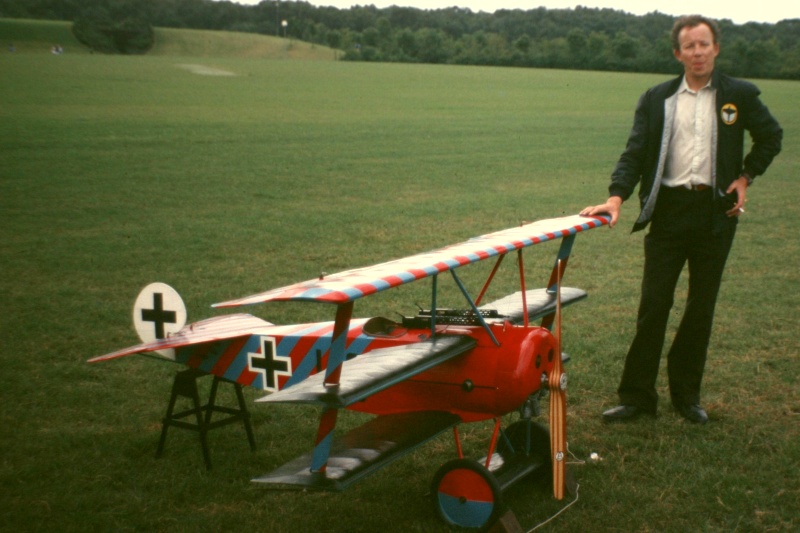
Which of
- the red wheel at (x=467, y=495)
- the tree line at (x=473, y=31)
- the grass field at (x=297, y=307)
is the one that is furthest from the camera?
the tree line at (x=473, y=31)

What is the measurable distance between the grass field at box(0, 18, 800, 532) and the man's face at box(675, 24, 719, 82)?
91.1 inches

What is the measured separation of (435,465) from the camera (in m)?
5.11

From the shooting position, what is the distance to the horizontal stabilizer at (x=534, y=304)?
5008 mm

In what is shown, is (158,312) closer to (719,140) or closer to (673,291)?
(673,291)

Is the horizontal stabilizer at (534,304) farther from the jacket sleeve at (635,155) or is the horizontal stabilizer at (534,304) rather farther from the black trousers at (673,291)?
the jacket sleeve at (635,155)

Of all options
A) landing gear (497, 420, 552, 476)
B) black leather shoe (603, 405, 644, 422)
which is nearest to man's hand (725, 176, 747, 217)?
black leather shoe (603, 405, 644, 422)

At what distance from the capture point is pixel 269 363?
488 cm

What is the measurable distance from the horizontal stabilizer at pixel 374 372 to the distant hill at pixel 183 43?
82.0 m

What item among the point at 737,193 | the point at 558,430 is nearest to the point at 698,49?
the point at 737,193

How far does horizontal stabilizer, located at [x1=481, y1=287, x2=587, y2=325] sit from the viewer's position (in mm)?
5008

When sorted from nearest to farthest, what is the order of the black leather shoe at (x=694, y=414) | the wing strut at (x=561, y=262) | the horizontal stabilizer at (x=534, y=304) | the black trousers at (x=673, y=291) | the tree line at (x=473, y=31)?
the wing strut at (x=561, y=262)
the horizontal stabilizer at (x=534, y=304)
the black trousers at (x=673, y=291)
the black leather shoe at (x=694, y=414)
the tree line at (x=473, y=31)

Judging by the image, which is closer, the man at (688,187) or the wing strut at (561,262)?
the wing strut at (561,262)

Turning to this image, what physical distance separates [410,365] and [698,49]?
283 centimetres

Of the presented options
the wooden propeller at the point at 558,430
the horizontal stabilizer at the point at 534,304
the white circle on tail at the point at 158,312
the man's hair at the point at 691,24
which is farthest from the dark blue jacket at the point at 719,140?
the white circle on tail at the point at 158,312
